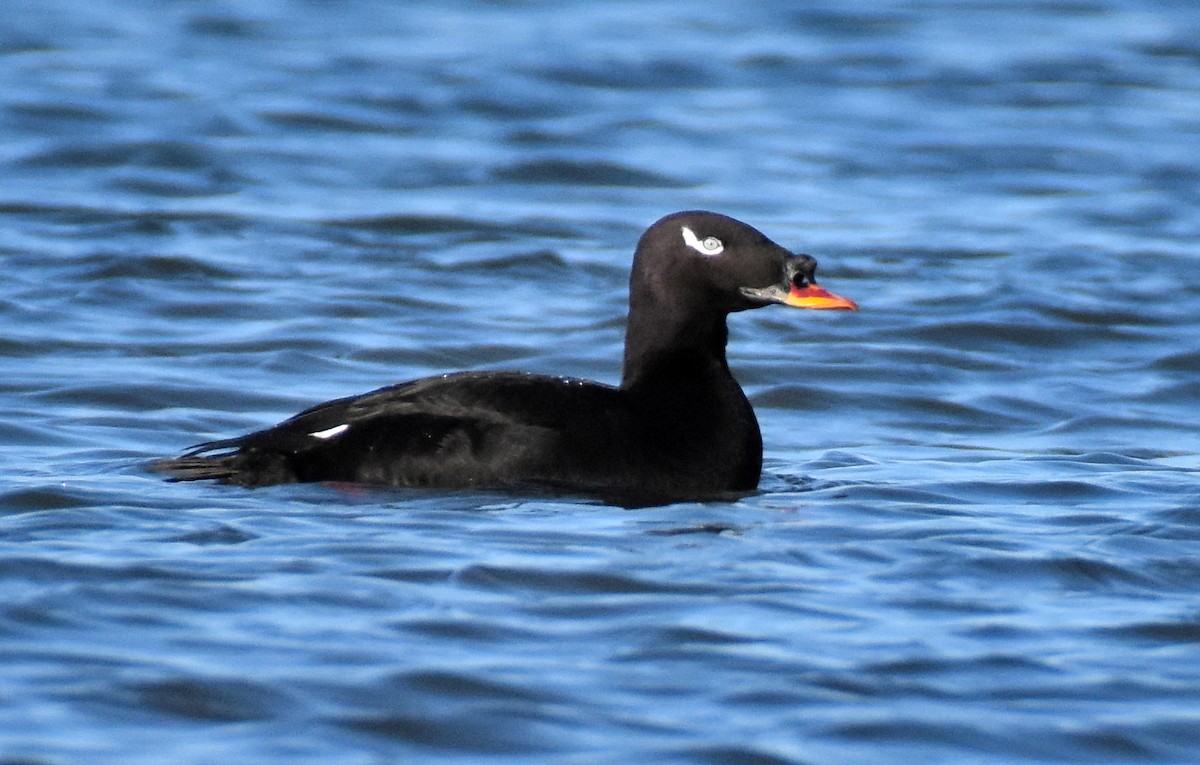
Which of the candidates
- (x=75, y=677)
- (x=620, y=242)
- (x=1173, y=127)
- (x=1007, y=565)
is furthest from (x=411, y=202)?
(x=75, y=677)

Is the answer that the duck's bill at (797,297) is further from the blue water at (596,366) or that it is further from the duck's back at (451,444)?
the duck's back at (451,444)

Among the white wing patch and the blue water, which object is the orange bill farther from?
the white wing patch

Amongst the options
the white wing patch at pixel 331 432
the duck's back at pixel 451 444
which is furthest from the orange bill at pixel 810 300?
the white wing patch at pixel 331 432

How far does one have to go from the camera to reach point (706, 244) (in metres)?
7.64

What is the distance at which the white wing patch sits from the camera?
280 inches

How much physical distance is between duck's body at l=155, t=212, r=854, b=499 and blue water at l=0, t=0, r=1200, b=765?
0.16 meters

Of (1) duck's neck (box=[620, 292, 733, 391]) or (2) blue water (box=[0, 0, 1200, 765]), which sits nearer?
(2) blue water (box=[0, 0, 1200, 765])

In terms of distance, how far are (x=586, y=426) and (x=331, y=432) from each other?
32.7 inches

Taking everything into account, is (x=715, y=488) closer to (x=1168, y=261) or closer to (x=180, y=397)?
(x=180, y=397)

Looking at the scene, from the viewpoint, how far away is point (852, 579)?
20.8ft

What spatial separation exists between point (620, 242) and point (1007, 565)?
7311 mm

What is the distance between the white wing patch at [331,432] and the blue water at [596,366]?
0.74 ft

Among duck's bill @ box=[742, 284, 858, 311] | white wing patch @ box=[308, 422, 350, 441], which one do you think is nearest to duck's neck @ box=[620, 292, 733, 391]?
duck's bill @ box=[742, 284, 858, 311]

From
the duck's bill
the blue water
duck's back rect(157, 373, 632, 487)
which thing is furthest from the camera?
the duck's bill
